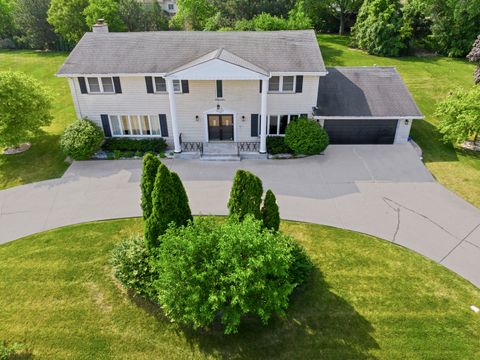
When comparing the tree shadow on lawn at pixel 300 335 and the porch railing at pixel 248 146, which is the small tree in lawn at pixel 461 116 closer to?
the porch railing at pixel 248 146

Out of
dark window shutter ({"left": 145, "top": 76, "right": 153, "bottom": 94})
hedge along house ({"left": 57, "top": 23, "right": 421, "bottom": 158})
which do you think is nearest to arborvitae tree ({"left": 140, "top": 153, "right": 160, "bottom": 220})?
hedge along house ({"left": 57, "top": 23, "right": 421, "bottom": 158})

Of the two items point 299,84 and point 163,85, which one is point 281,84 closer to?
point 299,84

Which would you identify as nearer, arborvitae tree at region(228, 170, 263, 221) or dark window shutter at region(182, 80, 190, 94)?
arborvitae tree at region(228, 170, 263, 221)

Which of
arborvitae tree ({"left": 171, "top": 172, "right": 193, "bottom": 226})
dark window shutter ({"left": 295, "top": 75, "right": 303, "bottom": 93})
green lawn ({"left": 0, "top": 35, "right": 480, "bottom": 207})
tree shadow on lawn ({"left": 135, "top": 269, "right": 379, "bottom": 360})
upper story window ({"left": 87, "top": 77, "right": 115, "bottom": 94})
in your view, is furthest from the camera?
upper story window ({"left": 87, "top": 77, "right": 115, "bottom": 94})

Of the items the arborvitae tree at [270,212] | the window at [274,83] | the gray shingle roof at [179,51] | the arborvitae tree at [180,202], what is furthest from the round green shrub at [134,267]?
the window at [274,83]

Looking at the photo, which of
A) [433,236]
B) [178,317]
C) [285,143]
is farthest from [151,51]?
[433,236]

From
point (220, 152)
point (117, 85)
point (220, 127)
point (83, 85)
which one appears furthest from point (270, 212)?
point (83, 85)

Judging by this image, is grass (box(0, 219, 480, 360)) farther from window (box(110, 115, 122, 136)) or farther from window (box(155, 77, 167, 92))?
window (box(155, 77, 167, 92))
